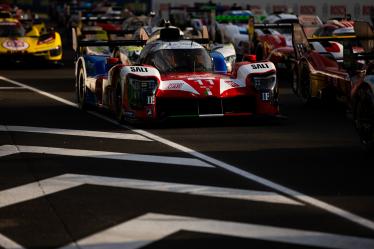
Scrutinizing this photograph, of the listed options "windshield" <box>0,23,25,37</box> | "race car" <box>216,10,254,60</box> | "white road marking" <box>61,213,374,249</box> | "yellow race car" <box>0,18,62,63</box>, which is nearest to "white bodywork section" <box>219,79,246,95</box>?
"white road marking" <box>61,213,374,249</box>

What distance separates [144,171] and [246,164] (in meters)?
1.12

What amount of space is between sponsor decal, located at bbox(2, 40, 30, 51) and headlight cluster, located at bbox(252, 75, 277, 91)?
15083 millimetres

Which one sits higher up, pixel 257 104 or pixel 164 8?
pixel 257 104

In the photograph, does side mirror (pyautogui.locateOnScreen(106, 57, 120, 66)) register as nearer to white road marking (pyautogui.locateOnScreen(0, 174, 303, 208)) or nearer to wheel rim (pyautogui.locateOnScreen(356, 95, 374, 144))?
wheel rim (pyautogui.locateOnScreen(356, 95, 374, 144))

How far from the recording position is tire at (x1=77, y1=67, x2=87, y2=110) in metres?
19.2

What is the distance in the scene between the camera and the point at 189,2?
56.8m

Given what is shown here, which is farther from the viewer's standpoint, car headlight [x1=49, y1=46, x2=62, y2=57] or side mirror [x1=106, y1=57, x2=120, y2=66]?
car headlight [x1=49, y1=46, x2=62, y2=57]

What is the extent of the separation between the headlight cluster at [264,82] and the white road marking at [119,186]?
17.2 ft

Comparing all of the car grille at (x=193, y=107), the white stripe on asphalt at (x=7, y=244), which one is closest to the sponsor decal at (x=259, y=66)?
the car grille at (x=193, y=107)

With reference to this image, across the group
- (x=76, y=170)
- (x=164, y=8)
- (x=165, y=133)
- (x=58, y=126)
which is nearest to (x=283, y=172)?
(x=76, y=170)

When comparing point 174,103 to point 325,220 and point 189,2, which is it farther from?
point 189,2

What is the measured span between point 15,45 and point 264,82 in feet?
50.0

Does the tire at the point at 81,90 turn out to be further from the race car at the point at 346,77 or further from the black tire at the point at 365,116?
the black tire at the point at 365,116

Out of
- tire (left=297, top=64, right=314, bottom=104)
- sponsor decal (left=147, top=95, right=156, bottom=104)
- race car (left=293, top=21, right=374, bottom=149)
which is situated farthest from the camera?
tire (left=297, top=64, right=314, bottom=104)
